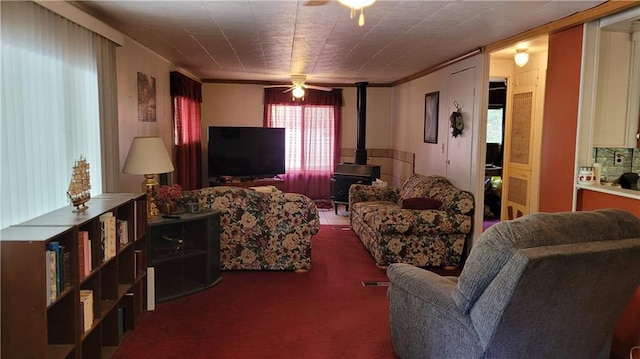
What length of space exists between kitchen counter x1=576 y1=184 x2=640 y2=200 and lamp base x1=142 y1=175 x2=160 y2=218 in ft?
11.0

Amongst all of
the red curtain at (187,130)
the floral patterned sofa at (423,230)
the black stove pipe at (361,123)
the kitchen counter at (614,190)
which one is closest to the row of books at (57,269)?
the floral patterned sofa at (423,230)

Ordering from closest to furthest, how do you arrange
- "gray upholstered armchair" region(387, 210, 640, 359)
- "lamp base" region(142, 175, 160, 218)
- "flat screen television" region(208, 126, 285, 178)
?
"gray upholstered armchair" region(387, 210, 640, 359)
"lamp base" region(142, 175, 160, 218)
"flat screen television" region(208, 126, 285, 178)

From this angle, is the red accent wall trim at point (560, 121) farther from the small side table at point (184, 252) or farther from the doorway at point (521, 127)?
the small side table at point (184, 252)

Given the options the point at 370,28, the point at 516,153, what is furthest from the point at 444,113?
the point at 370,28

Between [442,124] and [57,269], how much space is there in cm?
492

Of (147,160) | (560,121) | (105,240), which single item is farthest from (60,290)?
(560,121)

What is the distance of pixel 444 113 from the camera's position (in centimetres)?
603

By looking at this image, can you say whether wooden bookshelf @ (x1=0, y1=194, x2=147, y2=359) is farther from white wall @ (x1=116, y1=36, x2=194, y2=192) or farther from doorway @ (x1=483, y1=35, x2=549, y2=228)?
doorway @ (x1=483, y1=35, x2=549, y2=228)

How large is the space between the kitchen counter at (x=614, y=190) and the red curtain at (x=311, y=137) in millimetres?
5677

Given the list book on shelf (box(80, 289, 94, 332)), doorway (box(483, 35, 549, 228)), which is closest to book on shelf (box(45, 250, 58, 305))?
book on shelf (box(80, 289, 94, 332))

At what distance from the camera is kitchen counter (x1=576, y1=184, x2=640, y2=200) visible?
303cm

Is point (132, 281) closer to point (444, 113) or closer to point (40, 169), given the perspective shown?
point (40, 169)

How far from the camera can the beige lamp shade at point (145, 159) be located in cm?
368

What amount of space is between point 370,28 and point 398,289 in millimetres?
2213
